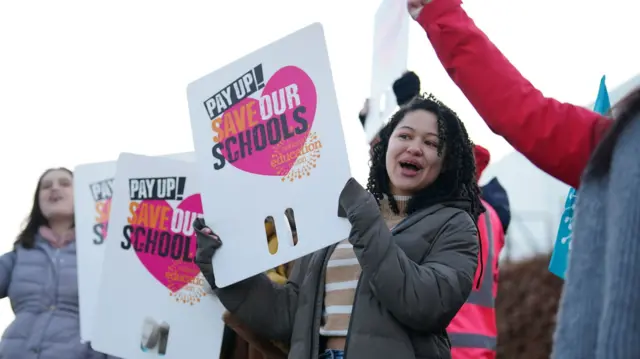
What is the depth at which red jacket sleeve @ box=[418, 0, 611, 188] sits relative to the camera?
62.4 inches

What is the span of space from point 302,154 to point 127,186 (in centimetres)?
119

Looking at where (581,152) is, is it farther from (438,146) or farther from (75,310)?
(75,310)

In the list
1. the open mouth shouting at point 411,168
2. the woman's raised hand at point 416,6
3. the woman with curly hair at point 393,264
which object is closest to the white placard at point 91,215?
the woman with curly hair at point 393,264

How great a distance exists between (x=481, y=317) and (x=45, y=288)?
258 centimetres

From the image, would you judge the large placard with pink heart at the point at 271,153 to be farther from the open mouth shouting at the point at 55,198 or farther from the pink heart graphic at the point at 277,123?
the open mouth shouting at the point at 55,198

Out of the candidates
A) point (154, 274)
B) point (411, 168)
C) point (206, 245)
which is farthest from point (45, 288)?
point (411, 168)

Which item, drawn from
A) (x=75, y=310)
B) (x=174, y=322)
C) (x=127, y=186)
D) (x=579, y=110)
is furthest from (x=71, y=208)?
(x=579, y=110)

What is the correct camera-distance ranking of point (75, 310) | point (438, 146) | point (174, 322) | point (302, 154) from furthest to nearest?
point (75, 310)
point (174, 322)
point (438, 146)
point (302, 154)

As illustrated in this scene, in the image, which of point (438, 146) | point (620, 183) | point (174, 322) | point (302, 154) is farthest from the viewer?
point (174, 322)

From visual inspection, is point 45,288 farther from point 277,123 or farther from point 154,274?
point 277,123

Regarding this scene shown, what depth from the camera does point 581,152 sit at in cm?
159

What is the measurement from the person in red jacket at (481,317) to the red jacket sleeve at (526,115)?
63.9 inches

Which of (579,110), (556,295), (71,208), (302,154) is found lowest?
(556,295)

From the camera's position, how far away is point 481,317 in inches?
136
